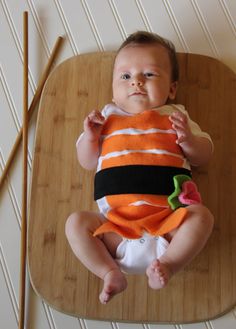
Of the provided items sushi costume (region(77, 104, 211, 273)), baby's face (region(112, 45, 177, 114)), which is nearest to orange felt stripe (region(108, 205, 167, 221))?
sushi costume (region(77, 104, 211, 273))

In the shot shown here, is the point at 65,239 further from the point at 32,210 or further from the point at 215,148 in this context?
the point at 215,148

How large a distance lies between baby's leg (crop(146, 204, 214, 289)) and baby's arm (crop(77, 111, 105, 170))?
0.25 m

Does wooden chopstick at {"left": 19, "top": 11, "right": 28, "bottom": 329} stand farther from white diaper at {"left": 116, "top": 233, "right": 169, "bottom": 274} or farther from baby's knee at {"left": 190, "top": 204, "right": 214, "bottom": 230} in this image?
baby's knee at {"left": 190, "top": 204, "right": 214, "bottom": 230}

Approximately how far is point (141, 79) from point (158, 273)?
0.41 meters

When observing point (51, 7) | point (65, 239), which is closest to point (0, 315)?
point (65, 239)

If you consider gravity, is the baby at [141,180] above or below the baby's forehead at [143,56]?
below

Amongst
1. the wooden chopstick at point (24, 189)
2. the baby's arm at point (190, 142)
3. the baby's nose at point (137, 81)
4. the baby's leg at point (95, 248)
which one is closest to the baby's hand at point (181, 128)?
the baby's arm at point (190, 142)

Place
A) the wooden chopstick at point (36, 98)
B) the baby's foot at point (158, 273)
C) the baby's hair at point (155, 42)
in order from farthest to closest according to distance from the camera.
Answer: the wooden chopstick at point (36, 98) < the baby's hair at point (155, 42) < the baby's foot at point (158, 273)

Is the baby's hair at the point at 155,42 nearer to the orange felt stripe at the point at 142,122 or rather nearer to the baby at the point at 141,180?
the baby at the point at 141,180

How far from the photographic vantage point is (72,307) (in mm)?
1052

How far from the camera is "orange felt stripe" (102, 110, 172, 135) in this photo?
1.00 m

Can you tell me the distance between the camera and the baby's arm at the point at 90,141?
0.98 meters

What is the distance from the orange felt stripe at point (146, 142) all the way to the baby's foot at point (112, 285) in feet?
0.82

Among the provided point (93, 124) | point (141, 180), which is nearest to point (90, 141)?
point (93, 124)
